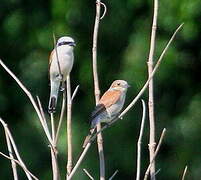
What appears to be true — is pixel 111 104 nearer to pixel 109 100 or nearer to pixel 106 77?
pixel 109 100

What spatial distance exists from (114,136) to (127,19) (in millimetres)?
899

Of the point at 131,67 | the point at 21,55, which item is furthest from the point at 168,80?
the point at 21,55

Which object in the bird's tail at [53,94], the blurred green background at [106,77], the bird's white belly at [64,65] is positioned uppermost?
the bird's white belly at [64,65]

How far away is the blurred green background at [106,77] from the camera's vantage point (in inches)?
283

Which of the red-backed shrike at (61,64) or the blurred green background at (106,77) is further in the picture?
the blurred green background at (106,77)

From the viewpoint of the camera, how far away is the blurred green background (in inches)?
283

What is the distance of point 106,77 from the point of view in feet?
24.3

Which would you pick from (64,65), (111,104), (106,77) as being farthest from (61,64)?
(106,77)

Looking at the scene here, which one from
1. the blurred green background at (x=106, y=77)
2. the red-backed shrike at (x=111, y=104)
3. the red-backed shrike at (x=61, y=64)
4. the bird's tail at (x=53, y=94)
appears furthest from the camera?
the blurred green background at (x=106, y=77)

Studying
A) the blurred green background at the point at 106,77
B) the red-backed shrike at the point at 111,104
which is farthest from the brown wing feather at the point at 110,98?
the blurred green background at the point at 106,77

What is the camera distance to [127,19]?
292 inches

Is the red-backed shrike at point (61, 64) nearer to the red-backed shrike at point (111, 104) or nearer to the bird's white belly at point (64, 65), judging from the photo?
the bird's white belly at point (64, 65)

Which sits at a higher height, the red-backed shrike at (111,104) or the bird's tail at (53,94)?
the bird's tail at (53,94)

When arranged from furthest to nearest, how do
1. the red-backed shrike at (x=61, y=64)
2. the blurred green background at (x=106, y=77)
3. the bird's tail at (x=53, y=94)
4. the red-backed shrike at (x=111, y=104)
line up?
the blurred green background at (x=106, y=77) → the red-backed shrike at (x=111, y=104) → the red-backed shrike at (x=61, y=64) → the bird's tail at (x=53, y=94)
